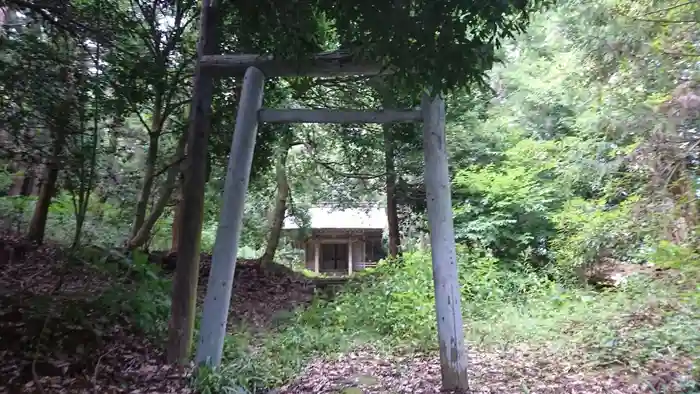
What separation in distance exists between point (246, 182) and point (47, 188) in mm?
5156

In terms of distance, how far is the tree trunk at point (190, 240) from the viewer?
4.96 meters

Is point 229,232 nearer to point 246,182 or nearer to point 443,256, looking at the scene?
point 246,182

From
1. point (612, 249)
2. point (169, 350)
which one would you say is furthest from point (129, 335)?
point (612, 249)

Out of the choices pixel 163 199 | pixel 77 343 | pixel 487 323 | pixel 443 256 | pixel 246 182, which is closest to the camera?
pixel 443 256

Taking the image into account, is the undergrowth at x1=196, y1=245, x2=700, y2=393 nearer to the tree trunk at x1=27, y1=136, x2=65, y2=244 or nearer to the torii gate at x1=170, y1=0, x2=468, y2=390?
the torii gate at x1=170, y1=0, x2=468, y2=390

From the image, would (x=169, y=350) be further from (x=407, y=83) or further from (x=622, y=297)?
(x=622, y=297)

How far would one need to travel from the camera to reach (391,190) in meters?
11.4

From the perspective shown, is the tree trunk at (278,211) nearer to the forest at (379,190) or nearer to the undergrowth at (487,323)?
the forest at (379,190)

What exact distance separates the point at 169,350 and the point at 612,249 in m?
6.73

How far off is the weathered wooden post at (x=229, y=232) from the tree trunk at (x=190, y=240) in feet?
0.71

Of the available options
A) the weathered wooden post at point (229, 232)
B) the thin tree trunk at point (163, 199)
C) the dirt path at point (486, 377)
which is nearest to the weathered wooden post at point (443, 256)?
the dirt path at point (486, 377)

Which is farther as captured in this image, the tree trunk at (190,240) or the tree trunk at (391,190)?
the tree trunk at (391,190)

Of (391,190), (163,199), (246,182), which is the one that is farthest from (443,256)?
(391,190)

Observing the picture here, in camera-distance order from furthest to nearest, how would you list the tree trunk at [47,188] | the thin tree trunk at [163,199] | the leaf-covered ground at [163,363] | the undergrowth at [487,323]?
1. the thin tree trunk at [163,199]
2. the tree trunk at [47,188]
3. the undergrowth at [487,323]
4. the leaf-covered ground at [163,363]
